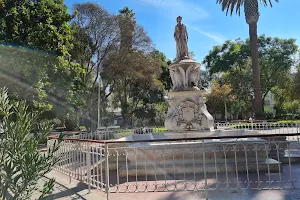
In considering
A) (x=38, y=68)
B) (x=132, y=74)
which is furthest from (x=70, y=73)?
(x=132, y=74)

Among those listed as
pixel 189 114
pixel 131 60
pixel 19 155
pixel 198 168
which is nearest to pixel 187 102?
pixel 189 114

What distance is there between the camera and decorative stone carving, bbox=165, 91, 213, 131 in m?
8.42

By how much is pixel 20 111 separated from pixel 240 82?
30832mm

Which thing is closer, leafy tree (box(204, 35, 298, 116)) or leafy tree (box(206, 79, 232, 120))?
leafy tree (box(204, 35, 298, 116))

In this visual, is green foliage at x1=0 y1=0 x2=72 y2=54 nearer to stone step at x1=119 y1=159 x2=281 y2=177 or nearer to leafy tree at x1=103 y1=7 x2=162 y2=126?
leafy tree at x1=103 y1=7 x2=162 y2=126

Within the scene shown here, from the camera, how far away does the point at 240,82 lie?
2997 centimetres

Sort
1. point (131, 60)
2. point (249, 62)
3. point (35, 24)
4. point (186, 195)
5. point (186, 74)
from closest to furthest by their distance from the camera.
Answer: point (186, 195) → point (186, 74) → point (35, 24) → point (131, 60) → point (249, 62)

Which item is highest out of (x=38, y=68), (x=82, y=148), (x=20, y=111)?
(x=38, y=68)

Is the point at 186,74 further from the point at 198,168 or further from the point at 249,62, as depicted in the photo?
the point at 249,62

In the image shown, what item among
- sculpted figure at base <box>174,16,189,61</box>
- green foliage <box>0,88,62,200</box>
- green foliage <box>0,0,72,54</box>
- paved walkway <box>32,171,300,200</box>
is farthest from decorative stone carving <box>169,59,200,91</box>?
green foliage <box>0,0,72,54</box>

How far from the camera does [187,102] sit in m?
8.50

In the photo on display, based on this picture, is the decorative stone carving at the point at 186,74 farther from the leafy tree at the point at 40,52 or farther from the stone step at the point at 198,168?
the leafy tree at the point at 40,52

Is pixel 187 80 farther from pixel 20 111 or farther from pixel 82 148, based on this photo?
pixel 20 111

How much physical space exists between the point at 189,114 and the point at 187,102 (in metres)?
0.45
